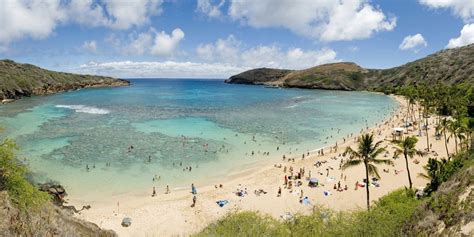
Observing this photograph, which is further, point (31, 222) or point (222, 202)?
point (222, 202)

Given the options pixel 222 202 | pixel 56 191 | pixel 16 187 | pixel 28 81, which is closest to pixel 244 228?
pixel 16 187

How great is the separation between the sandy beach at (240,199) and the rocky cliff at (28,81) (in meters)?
112

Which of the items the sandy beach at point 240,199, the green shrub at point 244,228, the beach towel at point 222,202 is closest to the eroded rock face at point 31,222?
the green shrub at point 244,228

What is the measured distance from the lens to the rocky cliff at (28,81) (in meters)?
134

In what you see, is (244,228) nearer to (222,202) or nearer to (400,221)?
(400,221)

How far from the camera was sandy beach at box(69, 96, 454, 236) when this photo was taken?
31500 millimetres

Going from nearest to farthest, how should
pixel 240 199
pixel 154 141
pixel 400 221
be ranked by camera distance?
1. pixel 400 221
2. pixel 240 199
3. pixel 154 141

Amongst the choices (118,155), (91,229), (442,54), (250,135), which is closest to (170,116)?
(250,135)

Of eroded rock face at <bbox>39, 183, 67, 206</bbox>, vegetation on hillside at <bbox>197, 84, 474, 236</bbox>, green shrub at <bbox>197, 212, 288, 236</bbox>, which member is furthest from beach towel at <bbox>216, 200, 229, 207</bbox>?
eroded rock face at <bbox>39, 183, 67, 206</bbox>

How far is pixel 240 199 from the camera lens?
120 ft

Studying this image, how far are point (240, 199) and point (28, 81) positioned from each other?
149 metres

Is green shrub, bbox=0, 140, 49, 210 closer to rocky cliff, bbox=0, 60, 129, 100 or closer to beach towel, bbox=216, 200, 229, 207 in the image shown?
beach towel, bbox=216, 200, 229, 207

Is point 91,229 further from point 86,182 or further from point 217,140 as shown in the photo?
point 217,140

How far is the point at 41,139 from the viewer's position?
5975cm
